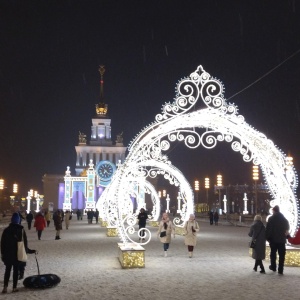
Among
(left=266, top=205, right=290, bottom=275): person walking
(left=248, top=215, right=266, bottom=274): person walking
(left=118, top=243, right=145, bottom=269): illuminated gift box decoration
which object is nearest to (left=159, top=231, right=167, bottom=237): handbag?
(left=118, top=243, right=145, bottom=269): illuminated gift box decoration

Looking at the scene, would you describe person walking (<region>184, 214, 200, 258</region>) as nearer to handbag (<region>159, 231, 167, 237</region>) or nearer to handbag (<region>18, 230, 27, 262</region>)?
handbag (<region>159, 231, 167, 237</region>)

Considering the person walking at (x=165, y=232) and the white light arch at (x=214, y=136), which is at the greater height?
the white light arch at (x=214, y=136)

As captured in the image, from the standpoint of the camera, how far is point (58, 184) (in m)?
91.6

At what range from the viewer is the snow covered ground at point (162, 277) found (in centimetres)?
861

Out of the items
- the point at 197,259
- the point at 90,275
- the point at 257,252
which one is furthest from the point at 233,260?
the point at 90,275

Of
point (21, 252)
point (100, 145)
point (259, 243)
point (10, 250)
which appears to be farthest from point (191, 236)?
point (100, 145)

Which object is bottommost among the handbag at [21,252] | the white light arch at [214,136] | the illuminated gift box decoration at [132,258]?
the illuminated gift box decoration at [132,258]

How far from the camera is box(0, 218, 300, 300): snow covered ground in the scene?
8609 mm

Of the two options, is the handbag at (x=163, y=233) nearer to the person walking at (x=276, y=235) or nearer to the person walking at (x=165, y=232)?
the person walking at (x=165, y=232)

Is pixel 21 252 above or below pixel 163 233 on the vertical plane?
below

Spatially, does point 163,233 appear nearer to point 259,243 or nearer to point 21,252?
point 259,243

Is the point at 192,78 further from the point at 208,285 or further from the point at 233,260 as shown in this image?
the point at 208,285

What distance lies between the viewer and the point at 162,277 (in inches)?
416

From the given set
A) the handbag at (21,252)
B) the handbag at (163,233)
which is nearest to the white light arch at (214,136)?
the handbag at (163,233)
